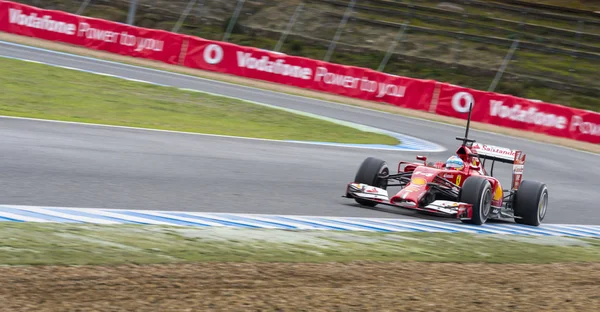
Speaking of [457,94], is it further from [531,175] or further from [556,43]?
[531,175]

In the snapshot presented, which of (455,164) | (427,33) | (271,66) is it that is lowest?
(455,164)

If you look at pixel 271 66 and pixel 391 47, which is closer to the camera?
pixel 271 66

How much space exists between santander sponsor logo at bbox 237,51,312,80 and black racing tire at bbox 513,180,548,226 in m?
21.0

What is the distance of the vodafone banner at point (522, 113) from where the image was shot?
28469 mm

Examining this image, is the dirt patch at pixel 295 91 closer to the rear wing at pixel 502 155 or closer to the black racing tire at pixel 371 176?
the rear wing at pixel 502 155

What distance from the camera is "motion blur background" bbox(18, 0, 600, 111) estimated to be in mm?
35219

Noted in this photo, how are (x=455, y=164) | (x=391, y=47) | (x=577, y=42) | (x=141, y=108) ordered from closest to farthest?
(x=455, y=164) < (x=141, y=108) < (x=577, y=42) < (x=391, y=47)

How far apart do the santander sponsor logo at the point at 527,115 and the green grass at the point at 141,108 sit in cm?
884

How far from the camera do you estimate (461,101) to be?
101 ft

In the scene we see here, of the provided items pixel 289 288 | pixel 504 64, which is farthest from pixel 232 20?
pixel 289 288

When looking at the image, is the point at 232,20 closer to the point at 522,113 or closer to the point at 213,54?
the point at 213,54

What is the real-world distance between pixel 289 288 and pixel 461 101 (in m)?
25.3

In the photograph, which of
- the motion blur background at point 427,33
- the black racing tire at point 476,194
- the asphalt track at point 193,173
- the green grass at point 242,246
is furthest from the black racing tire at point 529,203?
the motion blur background at point 427,33

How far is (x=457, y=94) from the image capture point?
1214 inches
